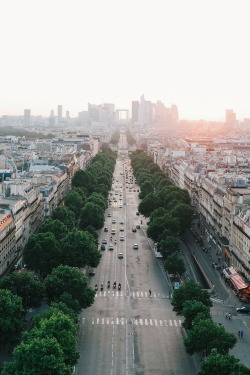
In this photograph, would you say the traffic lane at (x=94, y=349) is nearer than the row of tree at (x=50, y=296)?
No

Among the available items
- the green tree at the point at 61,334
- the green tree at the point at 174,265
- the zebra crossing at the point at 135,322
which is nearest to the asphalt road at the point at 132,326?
the zebra crossing at the point at 135,322

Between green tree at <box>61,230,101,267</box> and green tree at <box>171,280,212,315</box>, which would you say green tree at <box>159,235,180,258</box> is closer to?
green tree at <box>61,230,101,267</box>

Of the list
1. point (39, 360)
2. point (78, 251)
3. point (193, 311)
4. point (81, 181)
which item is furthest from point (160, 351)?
point (81, 181)

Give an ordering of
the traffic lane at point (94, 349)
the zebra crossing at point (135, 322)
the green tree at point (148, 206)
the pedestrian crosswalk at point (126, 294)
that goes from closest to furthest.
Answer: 1. the traffic lane at point (94, 349)
2. the zebra crossing at point (135, 322)
3. the pedestrian crosswalk at point (126, 294)
4. the green tree at point (148, 206)

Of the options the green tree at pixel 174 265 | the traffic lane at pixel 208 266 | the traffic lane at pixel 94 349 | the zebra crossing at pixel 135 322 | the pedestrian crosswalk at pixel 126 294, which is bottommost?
the traffic lane at pixel 94 349

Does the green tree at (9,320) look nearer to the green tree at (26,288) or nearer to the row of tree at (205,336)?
the green tree at (26,288)

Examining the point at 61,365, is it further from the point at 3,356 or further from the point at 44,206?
the point at 44,206

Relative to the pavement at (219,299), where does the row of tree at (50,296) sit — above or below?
above

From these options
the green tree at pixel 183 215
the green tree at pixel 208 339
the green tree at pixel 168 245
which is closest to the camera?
the green tree at pixel 208 339

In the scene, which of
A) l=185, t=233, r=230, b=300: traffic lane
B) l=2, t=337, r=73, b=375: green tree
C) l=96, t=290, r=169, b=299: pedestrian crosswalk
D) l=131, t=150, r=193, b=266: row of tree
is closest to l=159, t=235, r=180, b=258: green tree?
l=131, t=150, r=193, b=266: row of tree
